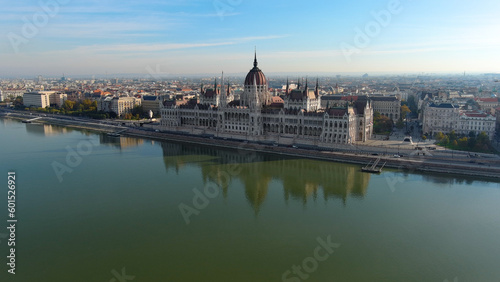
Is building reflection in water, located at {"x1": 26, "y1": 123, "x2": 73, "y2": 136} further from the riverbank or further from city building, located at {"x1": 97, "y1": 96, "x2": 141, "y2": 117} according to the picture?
the riverbank

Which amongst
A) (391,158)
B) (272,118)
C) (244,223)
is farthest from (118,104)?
(244,223)

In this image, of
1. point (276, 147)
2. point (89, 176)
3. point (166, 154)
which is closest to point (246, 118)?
point (276, 147)

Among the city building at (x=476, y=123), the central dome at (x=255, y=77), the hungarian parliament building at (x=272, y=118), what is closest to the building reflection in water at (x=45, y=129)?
the hungarian parliament building at (x=272, y=118)

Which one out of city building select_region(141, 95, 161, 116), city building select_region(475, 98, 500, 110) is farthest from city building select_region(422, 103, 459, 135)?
city building select_region(141, 95, 161, 116)

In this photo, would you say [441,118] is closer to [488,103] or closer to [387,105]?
[387,105]

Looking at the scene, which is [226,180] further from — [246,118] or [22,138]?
[22,138]

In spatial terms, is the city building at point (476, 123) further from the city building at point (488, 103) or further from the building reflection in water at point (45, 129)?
the building reflection in water at point (45, 129)
